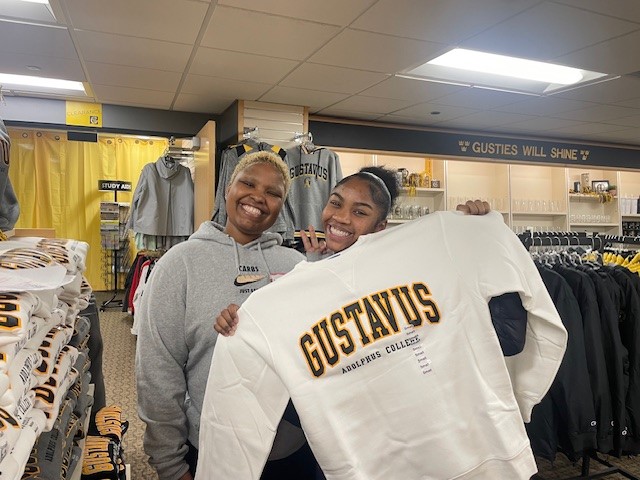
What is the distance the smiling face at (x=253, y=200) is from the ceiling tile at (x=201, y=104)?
114 inches

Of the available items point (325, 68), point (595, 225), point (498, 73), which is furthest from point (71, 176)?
→ point (595, 225)

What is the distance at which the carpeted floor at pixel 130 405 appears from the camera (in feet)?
9.15

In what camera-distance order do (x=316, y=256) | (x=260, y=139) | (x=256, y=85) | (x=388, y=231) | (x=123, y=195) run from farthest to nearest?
1. (x=123, y=195)
2. (x=260, y=139)
3. (x=256, y=85)
4. (x=316, y=256)
5. (x=388, y=231)

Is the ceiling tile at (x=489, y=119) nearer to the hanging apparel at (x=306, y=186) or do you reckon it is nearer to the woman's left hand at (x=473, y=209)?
the hanging apparel at (x=306, y=186)

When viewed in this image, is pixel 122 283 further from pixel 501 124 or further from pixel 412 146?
pixel 501 124

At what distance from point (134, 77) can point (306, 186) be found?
1608 millimetres

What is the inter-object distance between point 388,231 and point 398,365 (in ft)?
1.08

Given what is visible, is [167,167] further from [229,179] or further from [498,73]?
[498,73]

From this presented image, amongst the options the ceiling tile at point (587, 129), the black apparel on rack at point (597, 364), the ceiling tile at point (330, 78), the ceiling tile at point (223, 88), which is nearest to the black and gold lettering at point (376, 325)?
the black apparel on rack at point (597, 364)

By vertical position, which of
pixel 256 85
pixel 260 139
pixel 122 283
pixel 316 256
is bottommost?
pixel 122 283

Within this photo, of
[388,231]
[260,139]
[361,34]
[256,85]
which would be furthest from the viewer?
[260,139]

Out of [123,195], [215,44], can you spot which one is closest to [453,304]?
[215,44]

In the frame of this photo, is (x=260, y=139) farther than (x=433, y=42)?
Yes

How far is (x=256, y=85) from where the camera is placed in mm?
3771
